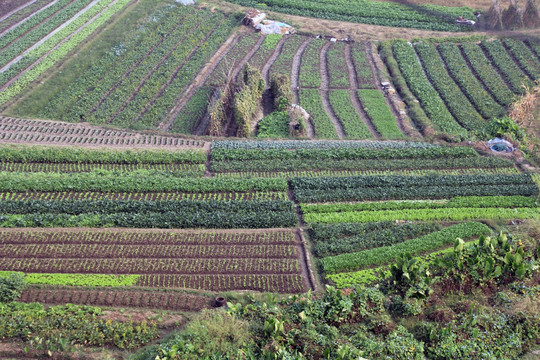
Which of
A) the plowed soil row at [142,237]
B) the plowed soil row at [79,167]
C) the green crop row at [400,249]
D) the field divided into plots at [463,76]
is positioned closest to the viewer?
the green crop row at [400,249]

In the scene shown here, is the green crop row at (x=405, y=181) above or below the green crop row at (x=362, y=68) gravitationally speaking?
below

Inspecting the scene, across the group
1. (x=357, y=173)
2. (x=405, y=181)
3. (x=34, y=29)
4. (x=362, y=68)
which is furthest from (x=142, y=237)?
(x=34, y=29)

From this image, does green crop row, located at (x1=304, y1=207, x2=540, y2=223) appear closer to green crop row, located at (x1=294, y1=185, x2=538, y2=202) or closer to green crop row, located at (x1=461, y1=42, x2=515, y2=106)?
green crop row, located at (x1=294, y1=185, x2=538, y2=202)

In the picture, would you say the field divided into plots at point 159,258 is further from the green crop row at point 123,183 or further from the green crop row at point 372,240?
the green crop row at point 123,183

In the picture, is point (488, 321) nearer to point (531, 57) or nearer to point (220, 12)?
point (531, 57)

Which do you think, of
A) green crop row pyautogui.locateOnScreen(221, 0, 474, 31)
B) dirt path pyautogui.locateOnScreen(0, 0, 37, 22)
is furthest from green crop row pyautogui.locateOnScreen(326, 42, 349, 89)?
dirt path pyautogui.locateOnScreen(0, 0, 37, 22)

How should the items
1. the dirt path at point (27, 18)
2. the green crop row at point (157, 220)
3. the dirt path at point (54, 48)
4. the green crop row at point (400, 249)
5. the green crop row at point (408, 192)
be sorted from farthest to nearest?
the dirt path at point (27, 18), the dirt path at point (54, 48), the green crop row at point (408, 192), the green crop row at point (157, 220), the green crop row at point (400, 249)

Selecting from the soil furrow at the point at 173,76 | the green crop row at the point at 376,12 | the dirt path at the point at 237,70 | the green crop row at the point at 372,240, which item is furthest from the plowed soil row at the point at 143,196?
the green crop row at the point at 376,12

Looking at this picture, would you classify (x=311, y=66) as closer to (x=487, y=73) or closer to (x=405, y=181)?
(x=487, y=73)
